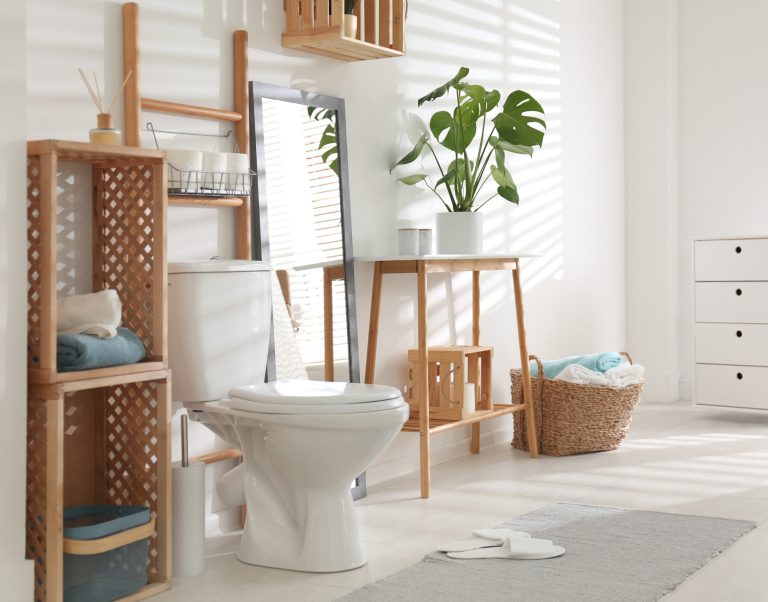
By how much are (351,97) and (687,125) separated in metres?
2.72

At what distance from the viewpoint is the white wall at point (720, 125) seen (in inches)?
209

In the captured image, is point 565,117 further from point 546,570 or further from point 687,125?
point 546,570

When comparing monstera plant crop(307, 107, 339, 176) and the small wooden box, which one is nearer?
monstera plant crop(307, 107, 339, 176)

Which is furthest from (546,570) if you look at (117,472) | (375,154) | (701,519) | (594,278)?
(594,278)

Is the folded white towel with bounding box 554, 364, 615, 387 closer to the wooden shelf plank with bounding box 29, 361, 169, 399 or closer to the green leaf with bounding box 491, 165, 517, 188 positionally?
the green leaf with bounding box 491, 165, 517, 188

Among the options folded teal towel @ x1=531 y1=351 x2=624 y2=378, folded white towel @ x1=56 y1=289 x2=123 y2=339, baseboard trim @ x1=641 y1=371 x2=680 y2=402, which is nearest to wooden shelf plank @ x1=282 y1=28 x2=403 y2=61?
folded white towel @ x1=56 y1=289 x2=123 y2=339

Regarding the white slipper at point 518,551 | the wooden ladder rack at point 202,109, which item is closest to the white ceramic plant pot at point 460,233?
the wooden ladder rack at point 202,109

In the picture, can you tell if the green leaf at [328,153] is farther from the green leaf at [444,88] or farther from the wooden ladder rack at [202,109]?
the green leaf at [444,88]

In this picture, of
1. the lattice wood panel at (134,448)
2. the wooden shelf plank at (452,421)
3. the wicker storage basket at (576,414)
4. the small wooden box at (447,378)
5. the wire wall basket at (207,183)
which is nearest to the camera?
the lattice wood panel at (134,448)

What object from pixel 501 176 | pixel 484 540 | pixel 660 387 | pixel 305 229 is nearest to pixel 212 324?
pixel 305 229

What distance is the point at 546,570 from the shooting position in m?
2.49

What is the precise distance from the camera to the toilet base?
2523mm

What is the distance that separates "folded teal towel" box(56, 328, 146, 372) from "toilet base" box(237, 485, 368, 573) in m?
0.59

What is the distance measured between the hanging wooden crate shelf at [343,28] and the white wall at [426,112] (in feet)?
0.19
